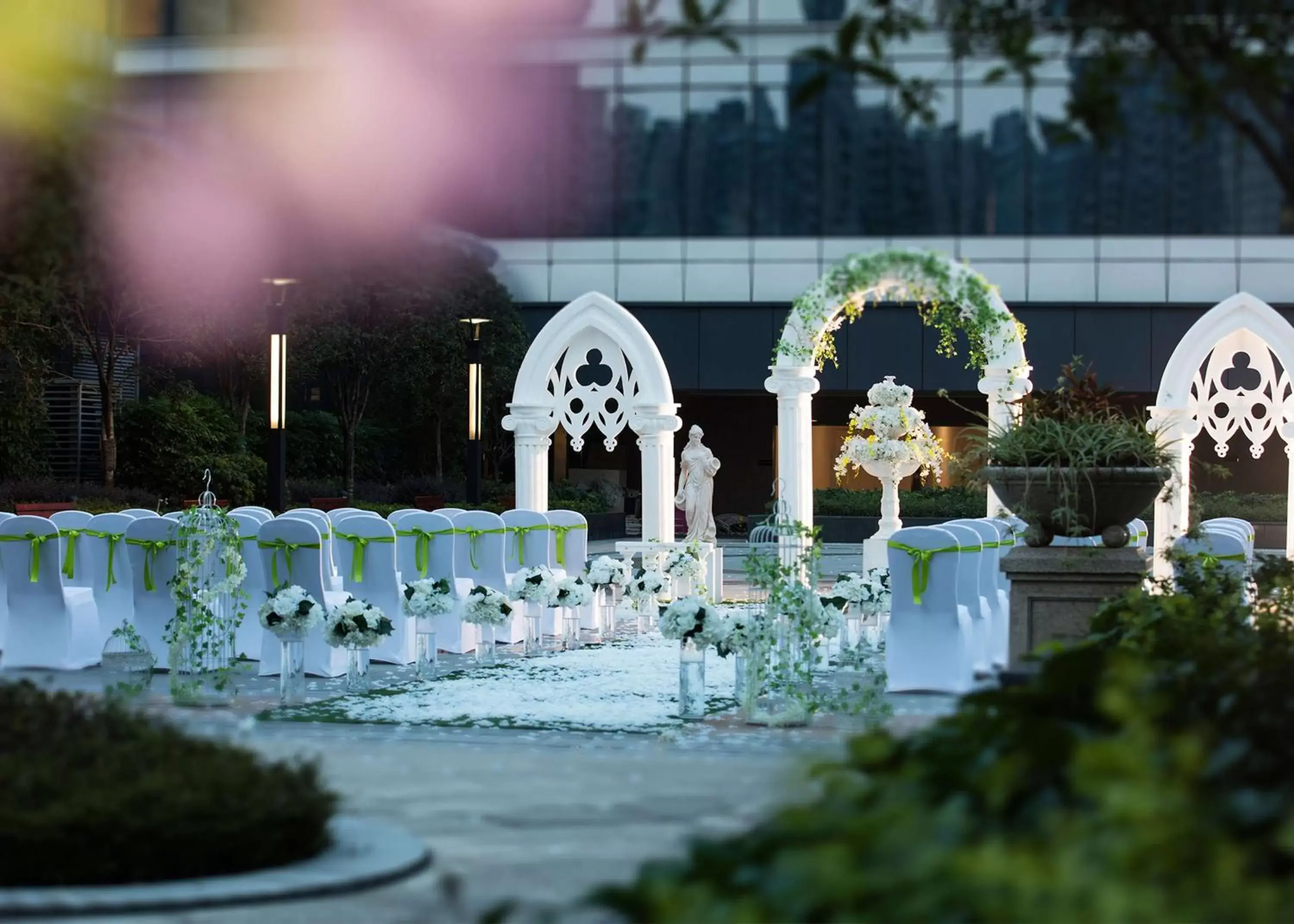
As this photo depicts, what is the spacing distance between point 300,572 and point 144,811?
6729 millimetres

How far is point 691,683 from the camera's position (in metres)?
10.4

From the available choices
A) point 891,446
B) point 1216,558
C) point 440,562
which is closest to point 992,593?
point 1216,558

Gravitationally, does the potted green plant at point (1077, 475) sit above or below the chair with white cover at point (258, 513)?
above

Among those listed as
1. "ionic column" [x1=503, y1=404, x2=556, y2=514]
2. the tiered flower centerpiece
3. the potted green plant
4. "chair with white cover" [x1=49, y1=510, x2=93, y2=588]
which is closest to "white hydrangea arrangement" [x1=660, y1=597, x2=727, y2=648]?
the potted green plant

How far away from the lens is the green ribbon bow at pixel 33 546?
480 inches

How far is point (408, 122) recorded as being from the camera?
798cm

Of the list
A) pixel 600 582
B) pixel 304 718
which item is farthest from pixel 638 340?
pixel 304 718

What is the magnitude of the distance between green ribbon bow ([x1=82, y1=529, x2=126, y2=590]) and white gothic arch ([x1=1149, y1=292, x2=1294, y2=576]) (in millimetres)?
8980

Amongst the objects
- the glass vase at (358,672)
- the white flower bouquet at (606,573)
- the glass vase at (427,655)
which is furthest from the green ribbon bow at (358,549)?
the white flower bouquet at (606,573)

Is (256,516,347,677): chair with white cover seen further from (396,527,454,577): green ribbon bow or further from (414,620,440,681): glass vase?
(396,527,454,577): green ribbon bow

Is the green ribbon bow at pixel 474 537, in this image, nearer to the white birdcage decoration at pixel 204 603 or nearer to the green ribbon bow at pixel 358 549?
the green ribbon bow at pixel 358 549

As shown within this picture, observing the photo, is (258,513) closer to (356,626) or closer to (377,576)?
(377,576)

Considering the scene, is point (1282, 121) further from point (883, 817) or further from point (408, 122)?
point (408, 122)

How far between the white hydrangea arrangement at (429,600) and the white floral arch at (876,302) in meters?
3.61
